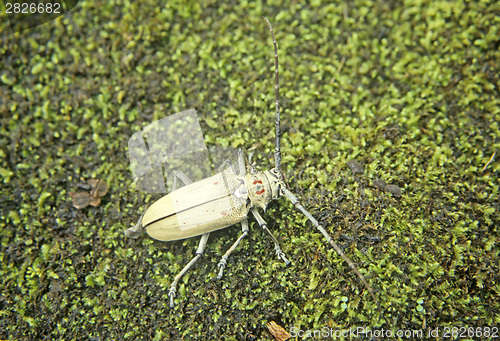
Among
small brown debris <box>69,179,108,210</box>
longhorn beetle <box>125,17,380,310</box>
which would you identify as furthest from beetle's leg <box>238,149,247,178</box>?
small brown debris <box>69,179,108,210</box>

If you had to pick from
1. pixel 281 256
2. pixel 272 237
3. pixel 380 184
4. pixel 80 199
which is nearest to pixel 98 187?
pixel 80 199

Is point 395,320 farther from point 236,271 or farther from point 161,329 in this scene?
point 161,329

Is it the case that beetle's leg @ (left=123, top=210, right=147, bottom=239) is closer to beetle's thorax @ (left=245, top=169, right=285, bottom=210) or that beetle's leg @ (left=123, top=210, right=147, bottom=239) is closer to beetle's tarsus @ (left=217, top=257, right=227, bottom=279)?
beetle's tarsus @ (left=217, top=257, right=227, bottom=279)

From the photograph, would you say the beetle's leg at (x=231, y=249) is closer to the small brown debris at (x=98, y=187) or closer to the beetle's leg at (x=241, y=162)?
the beetle's leg at (x=241, y=162)

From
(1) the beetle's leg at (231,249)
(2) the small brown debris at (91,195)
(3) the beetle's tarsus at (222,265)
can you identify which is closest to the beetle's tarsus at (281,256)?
(1) the beetle's leg at (231,249)

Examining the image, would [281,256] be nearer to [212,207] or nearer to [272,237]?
[272,237]

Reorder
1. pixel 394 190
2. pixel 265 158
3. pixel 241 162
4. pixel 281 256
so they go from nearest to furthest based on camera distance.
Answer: pixel 281 256 → pixel 394 190 → pixel 241 162 → pixel 265 158

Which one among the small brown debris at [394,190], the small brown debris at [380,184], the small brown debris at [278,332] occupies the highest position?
the small brown debris at [380,184]

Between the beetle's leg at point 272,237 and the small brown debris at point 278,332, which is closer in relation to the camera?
the small brown debris at point 278,332
